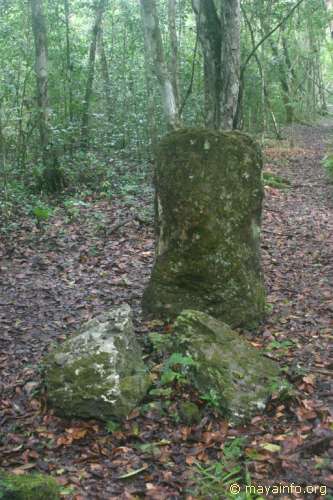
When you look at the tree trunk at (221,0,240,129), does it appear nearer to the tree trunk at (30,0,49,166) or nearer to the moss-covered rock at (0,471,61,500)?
the tree trunk at (30,0,49,166)

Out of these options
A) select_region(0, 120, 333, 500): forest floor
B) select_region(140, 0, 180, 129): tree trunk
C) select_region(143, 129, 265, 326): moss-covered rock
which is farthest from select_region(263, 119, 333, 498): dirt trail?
select_region(140, 0, 180, 129): tree trunk

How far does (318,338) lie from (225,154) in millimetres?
2125

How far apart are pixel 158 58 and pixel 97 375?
8.58 meters

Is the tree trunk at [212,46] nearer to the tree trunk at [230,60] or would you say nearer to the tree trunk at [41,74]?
the tree trunk at [230,60]

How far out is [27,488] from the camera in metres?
2.97

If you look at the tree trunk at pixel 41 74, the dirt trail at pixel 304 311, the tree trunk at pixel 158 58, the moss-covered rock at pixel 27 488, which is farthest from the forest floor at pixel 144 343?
the tree trunk at pixel 158 58

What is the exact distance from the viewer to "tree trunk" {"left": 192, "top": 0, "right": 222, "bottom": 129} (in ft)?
29.2

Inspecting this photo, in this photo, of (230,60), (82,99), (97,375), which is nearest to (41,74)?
(82,99)

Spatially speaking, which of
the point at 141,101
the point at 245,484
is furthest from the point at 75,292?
the point at 141,101

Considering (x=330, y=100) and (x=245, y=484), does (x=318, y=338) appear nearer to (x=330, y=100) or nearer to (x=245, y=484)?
(x=245, y=484)

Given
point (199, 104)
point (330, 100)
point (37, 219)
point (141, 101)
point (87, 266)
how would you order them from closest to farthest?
1. point (87, 266)
2. point (37, 219)
3. point (141, 101)
4. point (199, 104)
5. point (330, 100)

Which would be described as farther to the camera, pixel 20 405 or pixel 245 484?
pixel 20 405

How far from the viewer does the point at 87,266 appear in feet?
25.4

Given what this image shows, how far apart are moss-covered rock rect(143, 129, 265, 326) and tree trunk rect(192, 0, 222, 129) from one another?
360 cm
